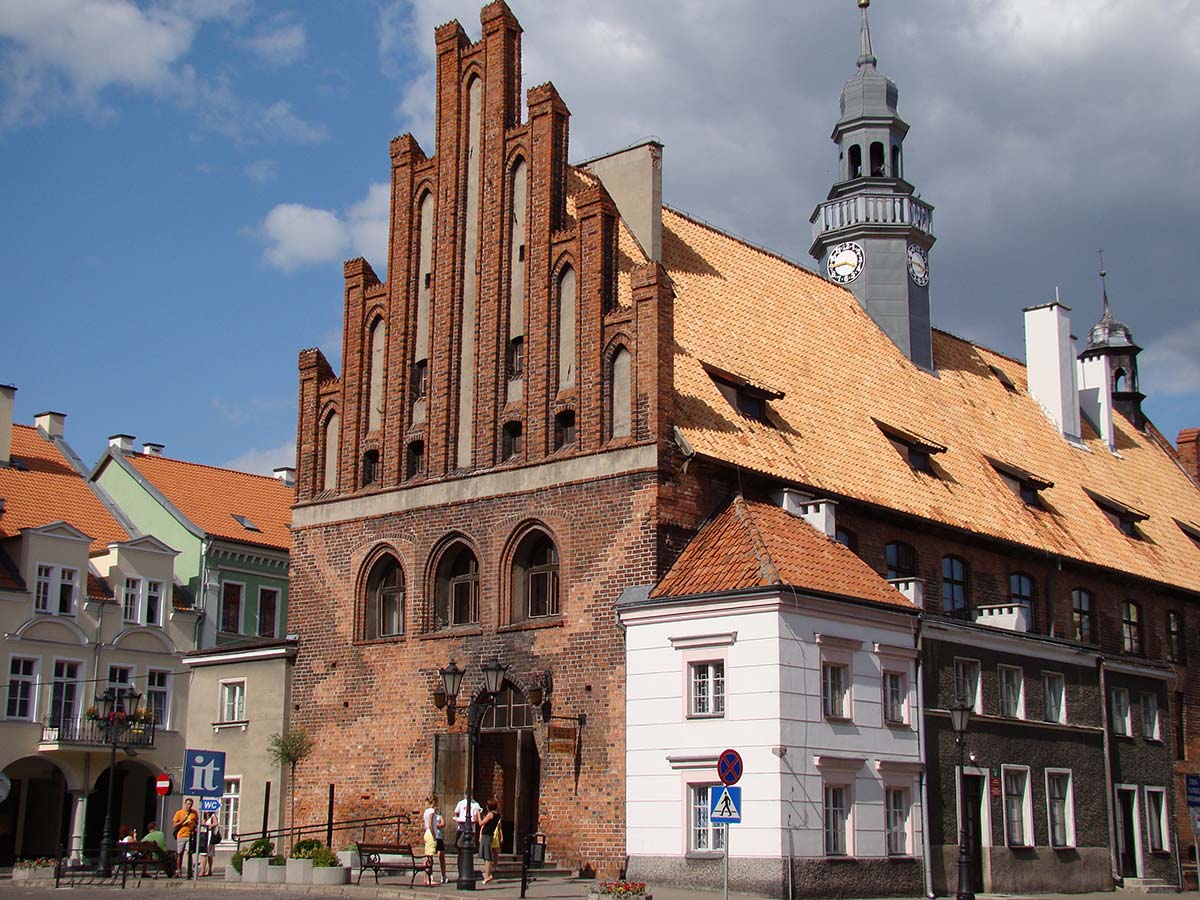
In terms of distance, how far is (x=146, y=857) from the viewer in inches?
1161

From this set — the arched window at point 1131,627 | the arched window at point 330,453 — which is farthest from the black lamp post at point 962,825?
the arched window at point 330,453

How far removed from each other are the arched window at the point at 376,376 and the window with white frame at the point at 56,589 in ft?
49.9

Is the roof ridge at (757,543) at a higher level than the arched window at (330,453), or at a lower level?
lower

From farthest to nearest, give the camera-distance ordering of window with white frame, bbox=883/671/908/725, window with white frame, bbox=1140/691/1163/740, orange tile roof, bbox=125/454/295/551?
orange tile roof, bbox=125/454/295/551, window with white frame, bbox=1140/691/1163/740, window with white frame, bbox=883/671/908/725

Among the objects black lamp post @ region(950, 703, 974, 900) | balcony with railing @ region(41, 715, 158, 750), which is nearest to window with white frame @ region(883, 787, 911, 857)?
black lamp post @ region(950, 703, 974, 900)

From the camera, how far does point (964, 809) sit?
27859 millimetres

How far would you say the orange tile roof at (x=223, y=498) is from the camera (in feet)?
169

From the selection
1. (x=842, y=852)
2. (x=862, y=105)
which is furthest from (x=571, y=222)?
(x=862, y=105)

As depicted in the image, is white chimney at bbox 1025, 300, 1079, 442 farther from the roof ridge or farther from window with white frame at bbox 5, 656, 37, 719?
window with white frame at bbox 5, 656, 37, 719

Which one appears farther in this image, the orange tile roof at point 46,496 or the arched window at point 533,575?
the orange tile roof at point 46,496

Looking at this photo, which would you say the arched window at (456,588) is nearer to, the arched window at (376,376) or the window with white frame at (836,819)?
the arched window at (376,376)

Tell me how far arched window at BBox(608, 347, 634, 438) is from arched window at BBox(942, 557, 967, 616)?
32.1 feet

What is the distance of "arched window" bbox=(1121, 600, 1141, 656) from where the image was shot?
133 ft

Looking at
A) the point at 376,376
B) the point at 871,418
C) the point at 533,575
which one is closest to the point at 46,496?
the point at 376,376
